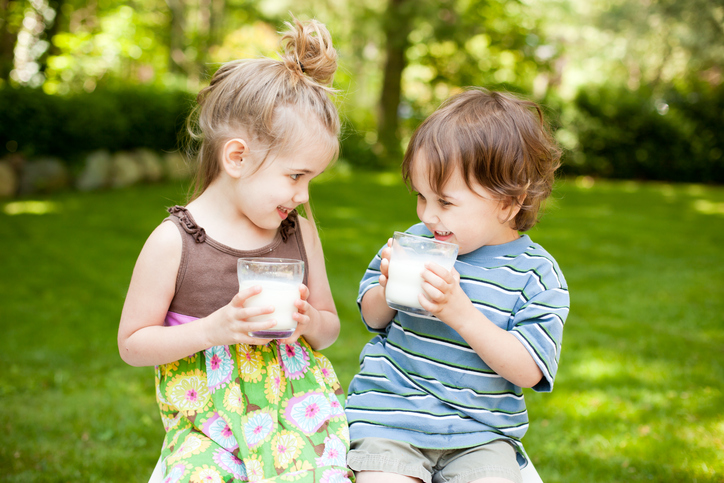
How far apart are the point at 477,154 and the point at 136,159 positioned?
10189 mm

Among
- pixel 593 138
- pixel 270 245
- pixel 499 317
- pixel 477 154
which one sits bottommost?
pixel 593 138

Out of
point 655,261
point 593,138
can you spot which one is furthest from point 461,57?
point 655,261

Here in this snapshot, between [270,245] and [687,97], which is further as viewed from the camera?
[687,97]

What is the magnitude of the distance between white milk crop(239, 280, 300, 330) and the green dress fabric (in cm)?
34

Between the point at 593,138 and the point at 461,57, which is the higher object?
the point at 461,57

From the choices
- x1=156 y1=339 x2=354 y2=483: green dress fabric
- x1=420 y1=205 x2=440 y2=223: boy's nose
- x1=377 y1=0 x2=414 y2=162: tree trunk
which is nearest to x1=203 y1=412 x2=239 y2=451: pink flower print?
x1=156 y1=339 x2=354 y2=483: green dress fabric

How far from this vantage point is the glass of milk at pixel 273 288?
172 cm

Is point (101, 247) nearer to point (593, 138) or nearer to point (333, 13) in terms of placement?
point (593, 138)

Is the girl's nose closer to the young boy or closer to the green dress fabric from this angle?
the young boy

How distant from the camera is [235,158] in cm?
196

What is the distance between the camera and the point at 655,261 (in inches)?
305

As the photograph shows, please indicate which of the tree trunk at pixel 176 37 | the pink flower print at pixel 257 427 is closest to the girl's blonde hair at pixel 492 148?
the pink flower print at pixel 257 427

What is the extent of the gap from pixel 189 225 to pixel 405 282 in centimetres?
70

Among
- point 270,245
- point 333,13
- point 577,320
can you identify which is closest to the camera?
point 270,245
